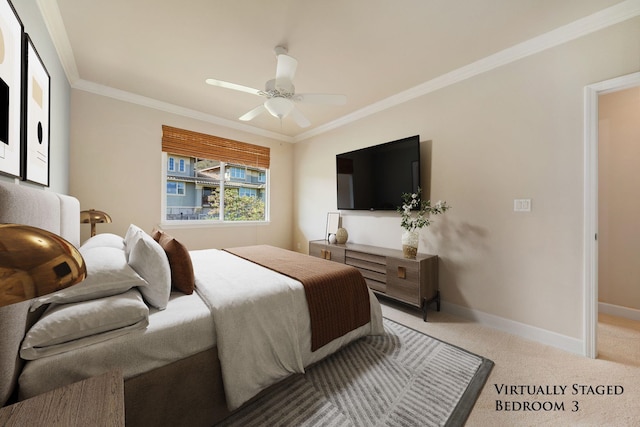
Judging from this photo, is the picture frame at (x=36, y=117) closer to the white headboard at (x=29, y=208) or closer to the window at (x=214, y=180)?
the white headboard at (x=29, y=208)

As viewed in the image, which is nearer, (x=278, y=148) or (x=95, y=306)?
(x=95, y=306)

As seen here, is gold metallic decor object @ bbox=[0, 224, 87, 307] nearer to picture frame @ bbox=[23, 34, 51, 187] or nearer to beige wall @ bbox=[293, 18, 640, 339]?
picture frame @ bbox=[23, 34, 51, 187]

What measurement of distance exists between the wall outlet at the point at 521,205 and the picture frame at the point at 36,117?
357cm

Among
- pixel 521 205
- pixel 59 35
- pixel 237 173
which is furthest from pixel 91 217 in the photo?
pixel 521 205

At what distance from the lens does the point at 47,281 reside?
34 cm

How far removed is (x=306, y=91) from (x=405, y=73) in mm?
1122

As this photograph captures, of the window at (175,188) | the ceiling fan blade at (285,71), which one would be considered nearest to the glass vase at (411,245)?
the ceiling fan blade at (285,71)

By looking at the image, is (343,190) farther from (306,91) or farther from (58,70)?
(58,70)

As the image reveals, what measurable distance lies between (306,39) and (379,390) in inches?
106

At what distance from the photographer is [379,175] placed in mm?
3133

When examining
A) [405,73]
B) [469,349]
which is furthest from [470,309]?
[405,73]

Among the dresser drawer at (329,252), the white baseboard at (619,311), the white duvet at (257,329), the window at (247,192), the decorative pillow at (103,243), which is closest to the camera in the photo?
the white duvet at (257,329)

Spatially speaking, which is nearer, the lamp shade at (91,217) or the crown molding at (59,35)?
the crown molding at (59,35)

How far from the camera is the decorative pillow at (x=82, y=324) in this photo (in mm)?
924
